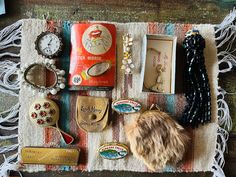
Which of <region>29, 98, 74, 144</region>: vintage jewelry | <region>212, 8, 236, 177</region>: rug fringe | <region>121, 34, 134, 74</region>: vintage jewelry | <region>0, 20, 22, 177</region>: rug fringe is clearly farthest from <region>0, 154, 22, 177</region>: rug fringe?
<region>212, 8, 236, 177</region>: rug fringe

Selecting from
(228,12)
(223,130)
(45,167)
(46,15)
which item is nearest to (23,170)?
(45,167)

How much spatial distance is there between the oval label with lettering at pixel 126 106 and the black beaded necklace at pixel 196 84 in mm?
118

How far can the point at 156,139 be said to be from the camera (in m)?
0.87

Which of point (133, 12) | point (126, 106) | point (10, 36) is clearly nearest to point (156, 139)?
point (126, 106)

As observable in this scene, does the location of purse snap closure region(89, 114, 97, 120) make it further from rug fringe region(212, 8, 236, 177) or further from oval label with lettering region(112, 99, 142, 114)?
rug fringe region(212, 8, 236, 177)

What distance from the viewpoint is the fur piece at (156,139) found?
0.86 m

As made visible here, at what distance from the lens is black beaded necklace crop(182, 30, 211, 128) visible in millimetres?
872

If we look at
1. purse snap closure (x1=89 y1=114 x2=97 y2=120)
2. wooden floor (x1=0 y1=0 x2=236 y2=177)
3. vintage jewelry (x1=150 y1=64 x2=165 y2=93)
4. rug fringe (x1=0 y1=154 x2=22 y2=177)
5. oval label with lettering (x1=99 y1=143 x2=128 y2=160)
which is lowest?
rug fringe (x1=0 y1=154 x2=22 y2=177)

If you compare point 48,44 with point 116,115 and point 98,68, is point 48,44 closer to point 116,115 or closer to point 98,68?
point 98,68

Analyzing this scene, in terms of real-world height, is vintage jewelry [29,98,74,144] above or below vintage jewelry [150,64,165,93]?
below

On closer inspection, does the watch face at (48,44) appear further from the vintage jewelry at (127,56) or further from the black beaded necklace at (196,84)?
the black beaded necklace at (196,84)

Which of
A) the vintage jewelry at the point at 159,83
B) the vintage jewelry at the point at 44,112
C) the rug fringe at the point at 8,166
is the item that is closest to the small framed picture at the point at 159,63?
the vintage jewelry at the point at 159,83

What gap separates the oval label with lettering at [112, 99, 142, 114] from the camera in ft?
2.86

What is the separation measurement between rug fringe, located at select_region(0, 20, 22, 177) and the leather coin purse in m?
0.15
